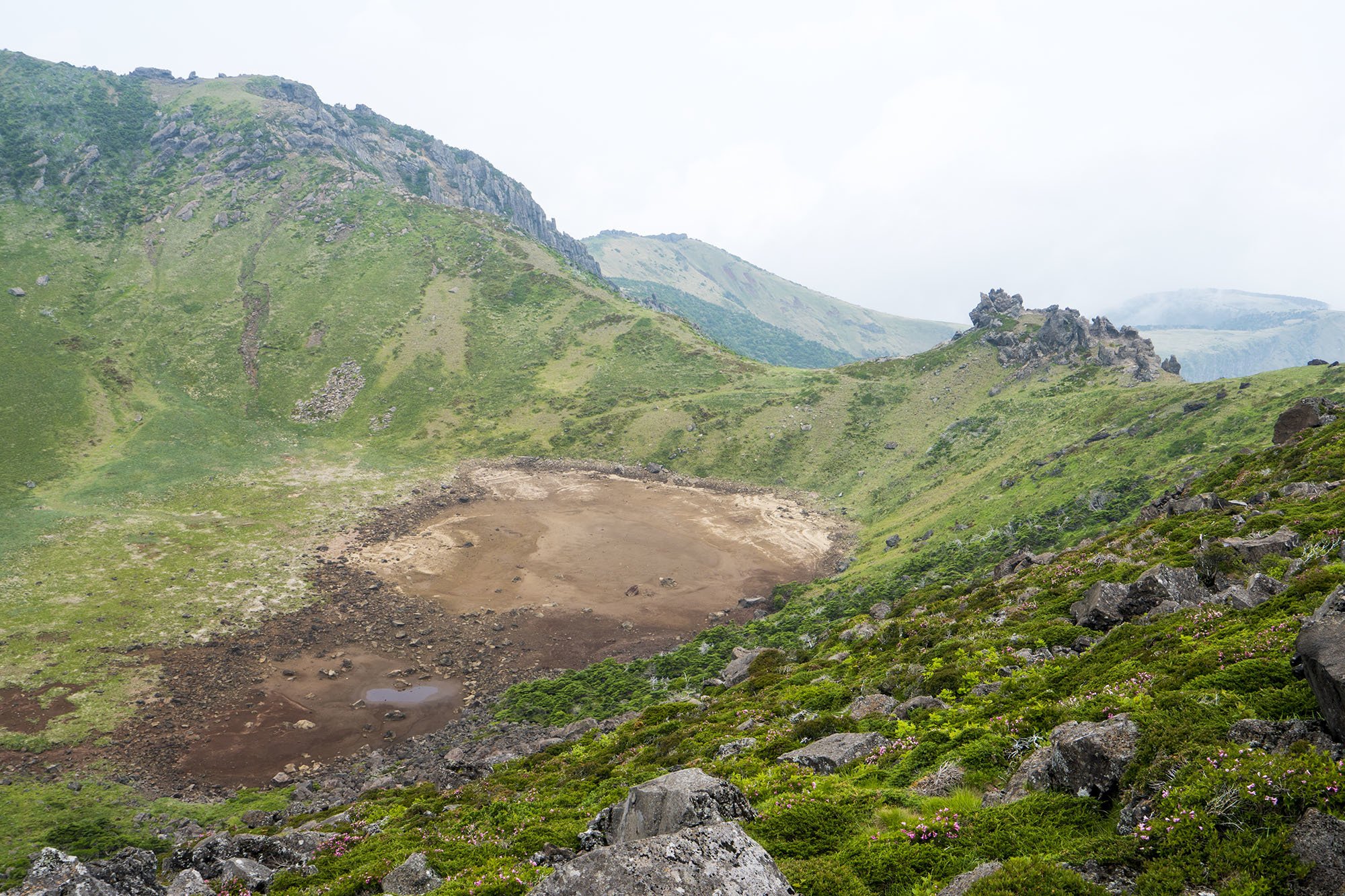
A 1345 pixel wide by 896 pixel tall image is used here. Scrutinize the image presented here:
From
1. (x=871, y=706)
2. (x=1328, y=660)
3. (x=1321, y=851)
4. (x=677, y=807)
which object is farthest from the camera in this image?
(x=871, y=706)

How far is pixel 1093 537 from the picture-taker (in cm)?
3594

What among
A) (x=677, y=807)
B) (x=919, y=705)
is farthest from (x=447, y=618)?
(x=677, y=807)

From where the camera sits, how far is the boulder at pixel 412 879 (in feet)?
41.2

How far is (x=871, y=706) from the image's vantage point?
18.2 metres

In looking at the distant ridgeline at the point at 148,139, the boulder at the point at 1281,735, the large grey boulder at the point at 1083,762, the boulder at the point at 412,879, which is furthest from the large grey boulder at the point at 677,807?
the distant ridgeline at the point at 148,139

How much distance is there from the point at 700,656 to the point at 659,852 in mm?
30487

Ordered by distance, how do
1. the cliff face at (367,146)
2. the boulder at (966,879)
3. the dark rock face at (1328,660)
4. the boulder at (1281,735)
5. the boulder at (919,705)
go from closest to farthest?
the dark rock face at (1328,660), the boulder at (1281,735), the boulder at (966,879), the boulder at (919,705), the cliff face at (367,146)

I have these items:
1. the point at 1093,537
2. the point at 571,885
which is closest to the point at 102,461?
the point at 571,885

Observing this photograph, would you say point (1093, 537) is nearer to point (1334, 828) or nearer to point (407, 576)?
point (1334, 828)

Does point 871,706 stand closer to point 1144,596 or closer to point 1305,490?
point 1144,596

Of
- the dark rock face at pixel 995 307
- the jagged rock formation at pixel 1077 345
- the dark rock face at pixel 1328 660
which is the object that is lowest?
the dark rock face at pixel 1328 660

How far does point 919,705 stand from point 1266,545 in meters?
11.0

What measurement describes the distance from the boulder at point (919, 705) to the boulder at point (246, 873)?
15.3m

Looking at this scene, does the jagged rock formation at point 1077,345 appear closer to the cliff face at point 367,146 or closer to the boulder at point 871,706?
Result: the boulder at point 871,706
